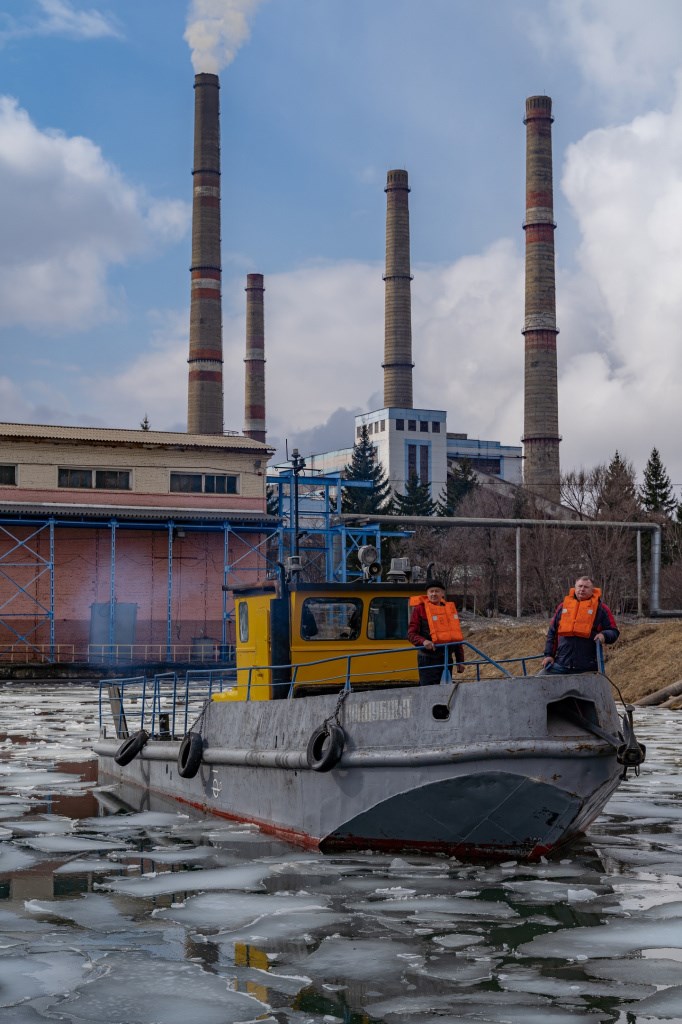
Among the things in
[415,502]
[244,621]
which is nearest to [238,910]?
[244,621]

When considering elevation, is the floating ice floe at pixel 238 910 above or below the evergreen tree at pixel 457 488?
below

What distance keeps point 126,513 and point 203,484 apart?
434cm

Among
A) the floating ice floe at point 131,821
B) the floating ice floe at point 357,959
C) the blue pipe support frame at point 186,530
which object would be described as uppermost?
the blue pipe support frame at point 186,530

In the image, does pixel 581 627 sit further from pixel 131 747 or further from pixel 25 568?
pixel 25 568

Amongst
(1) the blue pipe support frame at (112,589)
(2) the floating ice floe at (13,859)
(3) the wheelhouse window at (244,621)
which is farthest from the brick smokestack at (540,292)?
(2) the floating ice floe at (13,859)

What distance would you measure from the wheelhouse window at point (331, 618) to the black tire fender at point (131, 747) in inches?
128

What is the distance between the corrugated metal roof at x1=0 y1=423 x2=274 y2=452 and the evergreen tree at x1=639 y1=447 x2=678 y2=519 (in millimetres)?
25396

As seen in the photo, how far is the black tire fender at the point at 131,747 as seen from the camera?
510 inches

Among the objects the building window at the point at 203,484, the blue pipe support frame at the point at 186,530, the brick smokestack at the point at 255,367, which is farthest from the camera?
the brick smokestack at the point at 255,367

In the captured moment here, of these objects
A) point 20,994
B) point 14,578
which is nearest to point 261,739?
point 20,994

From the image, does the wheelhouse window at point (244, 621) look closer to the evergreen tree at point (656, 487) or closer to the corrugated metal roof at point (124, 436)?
the corrugated metal roof at point (124, 436)

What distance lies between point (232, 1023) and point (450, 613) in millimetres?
4693

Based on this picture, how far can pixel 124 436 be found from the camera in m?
42.5

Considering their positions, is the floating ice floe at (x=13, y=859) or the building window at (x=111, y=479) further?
the building window at (x=111, y=479)
